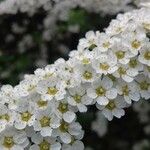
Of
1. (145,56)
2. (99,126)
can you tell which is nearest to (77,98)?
(145,56)

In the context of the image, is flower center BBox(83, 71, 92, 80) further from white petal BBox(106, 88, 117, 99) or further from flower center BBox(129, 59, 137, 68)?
flower center BBox(129, 59, 137, 68)

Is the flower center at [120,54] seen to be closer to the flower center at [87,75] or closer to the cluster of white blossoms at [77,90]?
the cluster of white blossoms at [77,90]

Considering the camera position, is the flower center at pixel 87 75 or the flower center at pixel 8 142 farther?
the flower center at pixel 87 75

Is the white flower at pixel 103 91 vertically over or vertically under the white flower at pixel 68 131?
over

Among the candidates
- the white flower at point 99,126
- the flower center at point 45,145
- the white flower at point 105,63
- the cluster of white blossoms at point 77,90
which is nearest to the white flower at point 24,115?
the cluster of white blossoms at point 77,90

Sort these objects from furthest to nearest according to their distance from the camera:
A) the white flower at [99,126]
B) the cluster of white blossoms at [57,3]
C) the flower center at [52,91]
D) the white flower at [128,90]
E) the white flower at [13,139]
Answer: the white flower at [99,126]
the cluster of white blossoms at [57,3]
the white flower at [128,90]
the flower center at [52,91]
the white flower at [13,139]

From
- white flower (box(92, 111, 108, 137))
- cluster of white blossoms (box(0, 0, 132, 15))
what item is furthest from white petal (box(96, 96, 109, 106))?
white flower (box(92, 111, 108, 137))

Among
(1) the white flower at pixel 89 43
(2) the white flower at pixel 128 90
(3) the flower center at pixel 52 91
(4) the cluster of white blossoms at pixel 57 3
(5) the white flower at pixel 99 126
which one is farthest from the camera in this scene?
(5) the white flower at pixel 99 126
